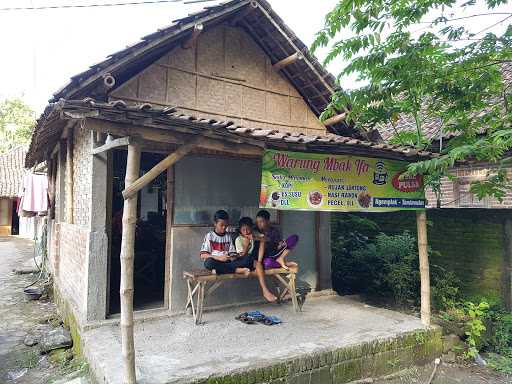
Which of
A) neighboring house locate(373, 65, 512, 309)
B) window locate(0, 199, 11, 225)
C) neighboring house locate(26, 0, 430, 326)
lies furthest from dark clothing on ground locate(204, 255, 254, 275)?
window locate(0, 199, 11, 225)

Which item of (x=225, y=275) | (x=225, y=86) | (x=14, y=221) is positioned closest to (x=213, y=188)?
(x=225, y=275)

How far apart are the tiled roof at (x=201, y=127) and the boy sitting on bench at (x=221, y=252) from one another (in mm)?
1729

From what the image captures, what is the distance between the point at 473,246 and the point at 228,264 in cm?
505

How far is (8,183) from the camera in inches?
987

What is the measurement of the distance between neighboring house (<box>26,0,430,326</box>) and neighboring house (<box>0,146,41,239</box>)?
18731mm

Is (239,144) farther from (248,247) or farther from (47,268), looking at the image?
(47,268)

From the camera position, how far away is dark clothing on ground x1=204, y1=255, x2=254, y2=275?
5938mm

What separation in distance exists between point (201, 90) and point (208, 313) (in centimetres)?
378

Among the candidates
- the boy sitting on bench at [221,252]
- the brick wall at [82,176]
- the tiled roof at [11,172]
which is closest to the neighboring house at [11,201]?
the tiled roof at [11,172]

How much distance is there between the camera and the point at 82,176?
21.2ft

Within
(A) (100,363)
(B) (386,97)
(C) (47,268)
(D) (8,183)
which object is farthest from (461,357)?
(D) (8,183)

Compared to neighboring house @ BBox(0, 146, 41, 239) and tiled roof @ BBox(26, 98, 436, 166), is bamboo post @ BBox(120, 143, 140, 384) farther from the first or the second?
neighboring house @ BBox(0, 146, 41, 239)

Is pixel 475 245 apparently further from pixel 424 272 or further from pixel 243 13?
pixel 243 13

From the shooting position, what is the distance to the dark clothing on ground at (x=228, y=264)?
5.94 metres
